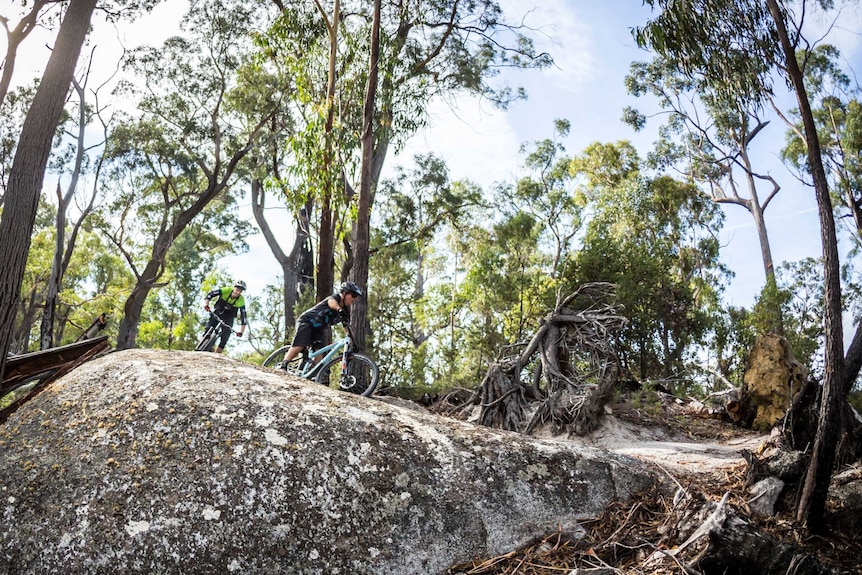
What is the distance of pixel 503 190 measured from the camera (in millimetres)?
24297

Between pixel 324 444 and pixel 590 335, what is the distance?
6.10 meters

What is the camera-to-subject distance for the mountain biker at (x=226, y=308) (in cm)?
962

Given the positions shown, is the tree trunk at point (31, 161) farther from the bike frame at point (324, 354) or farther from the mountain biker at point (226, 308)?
the mountain biker at point (226, 308)

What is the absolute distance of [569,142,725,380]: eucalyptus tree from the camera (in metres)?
14.5

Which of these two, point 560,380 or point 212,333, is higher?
point 212,333

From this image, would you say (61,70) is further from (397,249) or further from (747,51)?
(397,249)

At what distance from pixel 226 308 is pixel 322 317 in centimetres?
275

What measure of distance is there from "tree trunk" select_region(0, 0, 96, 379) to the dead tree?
5776 millimetres

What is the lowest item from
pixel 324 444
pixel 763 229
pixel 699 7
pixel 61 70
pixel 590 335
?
pixel 324 444

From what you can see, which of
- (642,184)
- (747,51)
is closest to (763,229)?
(642,184)

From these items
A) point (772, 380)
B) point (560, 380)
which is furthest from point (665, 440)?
point (772, 380)

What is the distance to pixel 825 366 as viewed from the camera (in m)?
4.32

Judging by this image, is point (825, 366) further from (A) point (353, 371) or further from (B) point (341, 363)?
(B) point (341, 363)

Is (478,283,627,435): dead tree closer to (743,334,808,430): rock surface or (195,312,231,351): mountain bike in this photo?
(743,334,808,430): rock surface
